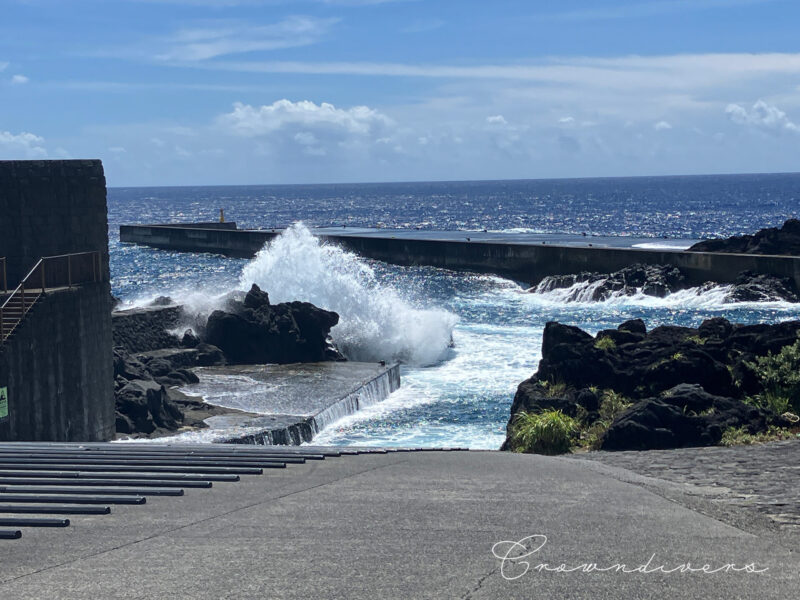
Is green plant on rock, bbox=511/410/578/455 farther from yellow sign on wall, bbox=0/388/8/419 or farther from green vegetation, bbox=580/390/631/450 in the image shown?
yellow sign on wall, bbox=0/388/8/419

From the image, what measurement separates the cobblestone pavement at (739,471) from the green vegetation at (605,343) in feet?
16.7

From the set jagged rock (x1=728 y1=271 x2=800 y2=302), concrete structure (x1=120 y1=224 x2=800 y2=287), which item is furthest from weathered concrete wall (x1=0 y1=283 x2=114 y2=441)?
concrete structure (x1=120 y1=224 x2=800 y2=287)

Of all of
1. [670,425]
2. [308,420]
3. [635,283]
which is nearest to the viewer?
[670,425]

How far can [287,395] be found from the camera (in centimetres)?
2072

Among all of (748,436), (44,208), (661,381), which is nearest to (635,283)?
(661,381)

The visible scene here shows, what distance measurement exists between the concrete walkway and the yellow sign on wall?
569 centimetres

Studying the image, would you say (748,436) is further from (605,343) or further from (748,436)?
(605,343)

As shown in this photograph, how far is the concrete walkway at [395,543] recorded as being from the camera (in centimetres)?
495

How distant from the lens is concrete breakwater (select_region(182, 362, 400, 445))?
17.1 m

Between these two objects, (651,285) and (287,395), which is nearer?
(287,395)

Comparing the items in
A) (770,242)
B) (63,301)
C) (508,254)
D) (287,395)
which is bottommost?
(287,395)

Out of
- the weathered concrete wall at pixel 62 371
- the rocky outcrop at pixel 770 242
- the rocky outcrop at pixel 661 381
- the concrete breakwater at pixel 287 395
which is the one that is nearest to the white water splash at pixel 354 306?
the concrete breakwater at pixel 287 395

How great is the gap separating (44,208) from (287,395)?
24.0 feet

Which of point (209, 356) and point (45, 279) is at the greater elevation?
point (45, 279)
